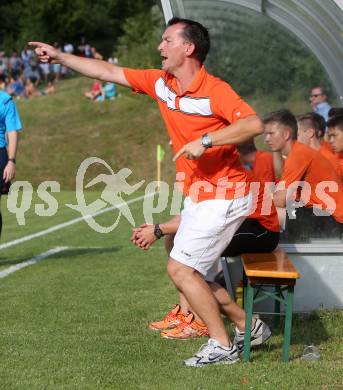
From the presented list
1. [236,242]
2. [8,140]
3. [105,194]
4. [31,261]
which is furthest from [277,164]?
[105,194]

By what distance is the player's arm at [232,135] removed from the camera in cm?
591

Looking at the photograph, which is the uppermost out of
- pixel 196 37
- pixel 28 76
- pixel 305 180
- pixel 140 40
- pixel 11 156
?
pixel 140 40

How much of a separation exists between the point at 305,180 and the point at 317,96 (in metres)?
3.83

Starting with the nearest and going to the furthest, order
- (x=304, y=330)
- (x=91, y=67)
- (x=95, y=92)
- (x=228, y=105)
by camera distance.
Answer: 1. (x=228, y=105)
2. (x=91, y=67)
3. (x=304, y=330)
4. (x=95, y=92)

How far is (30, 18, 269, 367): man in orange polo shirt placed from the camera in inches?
252

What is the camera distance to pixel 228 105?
6.16 meters

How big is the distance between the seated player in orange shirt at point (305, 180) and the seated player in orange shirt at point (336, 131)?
1.55 feet

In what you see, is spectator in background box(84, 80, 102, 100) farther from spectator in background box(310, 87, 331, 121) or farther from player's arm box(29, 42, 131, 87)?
player's arm box(29, 42, 131, 87)

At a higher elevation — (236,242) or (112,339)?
(236,242)

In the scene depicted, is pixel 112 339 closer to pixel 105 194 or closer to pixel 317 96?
pixel 317 96

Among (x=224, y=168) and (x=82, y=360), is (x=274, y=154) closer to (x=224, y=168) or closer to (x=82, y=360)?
(x=224, y=168)

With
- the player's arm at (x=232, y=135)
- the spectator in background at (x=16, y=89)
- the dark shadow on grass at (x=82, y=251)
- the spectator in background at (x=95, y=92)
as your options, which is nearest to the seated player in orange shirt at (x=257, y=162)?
the player's arm at (x=232, y=135)

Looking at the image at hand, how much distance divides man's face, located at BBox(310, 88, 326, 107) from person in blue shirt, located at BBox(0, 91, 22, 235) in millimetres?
3653

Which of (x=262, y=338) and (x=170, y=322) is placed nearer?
(x=262, y=338)
